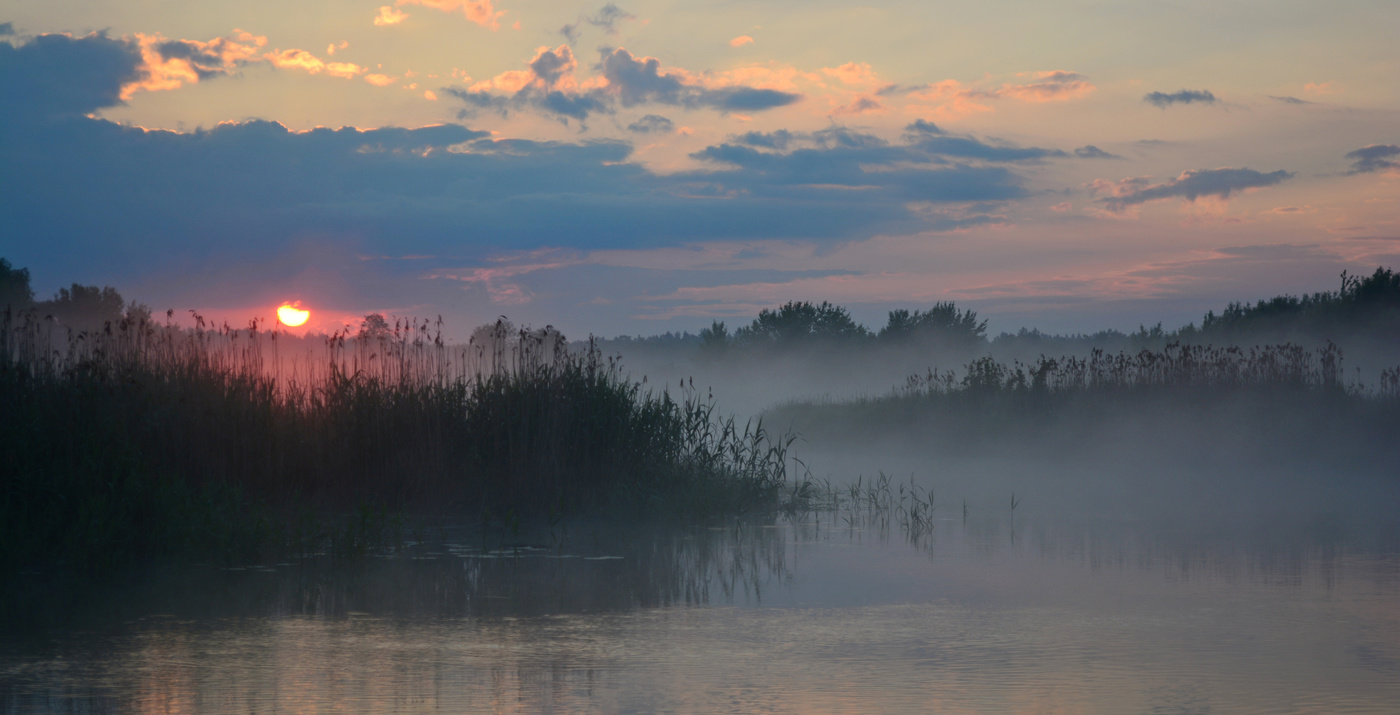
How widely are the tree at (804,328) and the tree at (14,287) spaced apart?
98.3 ft

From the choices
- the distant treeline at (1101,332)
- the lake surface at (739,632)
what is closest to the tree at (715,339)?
the distant treeline at (1101,332)

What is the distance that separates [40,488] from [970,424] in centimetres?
1699

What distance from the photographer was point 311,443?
442 inches

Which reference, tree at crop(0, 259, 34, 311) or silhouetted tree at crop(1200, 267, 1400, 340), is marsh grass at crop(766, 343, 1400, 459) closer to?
silhouetted tree at crop(1200, 267, 1400, 340)

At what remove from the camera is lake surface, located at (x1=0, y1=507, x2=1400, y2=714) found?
4.93m

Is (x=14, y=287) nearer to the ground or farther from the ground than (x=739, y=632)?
farther from the ground

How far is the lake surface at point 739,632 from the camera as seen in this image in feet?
16.2

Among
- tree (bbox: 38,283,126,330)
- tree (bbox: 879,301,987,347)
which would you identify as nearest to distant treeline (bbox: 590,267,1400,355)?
tree (bbox: 879,301,987,347)

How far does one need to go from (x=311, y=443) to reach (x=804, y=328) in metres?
40.1

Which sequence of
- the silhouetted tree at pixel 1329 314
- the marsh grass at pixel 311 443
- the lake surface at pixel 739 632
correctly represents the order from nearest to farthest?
the lake surface at pixel 739 632 → the marsh grass at pixel 311 443 → the silhouetted tree at pixel 1329 314

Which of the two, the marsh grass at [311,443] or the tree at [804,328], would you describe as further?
the tree at [804,328]

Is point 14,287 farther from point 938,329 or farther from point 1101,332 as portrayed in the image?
point 1101,332

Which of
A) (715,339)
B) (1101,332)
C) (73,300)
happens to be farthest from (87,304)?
(1101,332)

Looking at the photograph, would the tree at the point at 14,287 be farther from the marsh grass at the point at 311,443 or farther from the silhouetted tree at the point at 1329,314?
the silhouetted tree at the point at 1329,314
